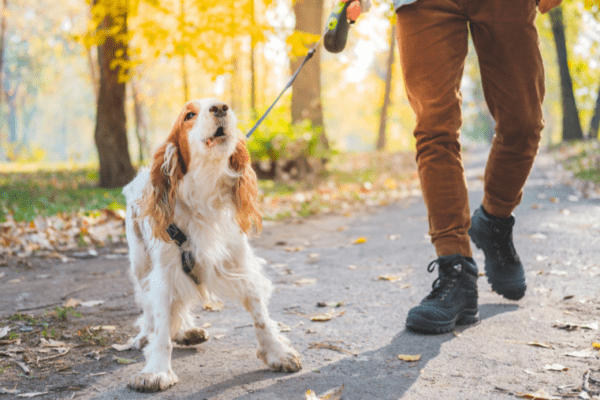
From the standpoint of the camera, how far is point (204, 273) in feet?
8.11

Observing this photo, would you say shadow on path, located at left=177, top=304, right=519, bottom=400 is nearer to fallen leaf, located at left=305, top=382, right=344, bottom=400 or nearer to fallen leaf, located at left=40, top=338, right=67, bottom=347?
fallen leaf, located at left=305, top=382, right=344, bottom=400

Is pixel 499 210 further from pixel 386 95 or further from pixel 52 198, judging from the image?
pixel 386 95

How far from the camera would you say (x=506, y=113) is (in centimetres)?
277

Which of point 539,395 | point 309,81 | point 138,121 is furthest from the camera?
point 138,121

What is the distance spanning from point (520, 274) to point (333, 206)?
5.23 meters

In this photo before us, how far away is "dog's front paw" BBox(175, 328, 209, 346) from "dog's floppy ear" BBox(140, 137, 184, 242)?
61 cm

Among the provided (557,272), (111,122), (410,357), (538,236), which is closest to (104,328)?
(410,357)

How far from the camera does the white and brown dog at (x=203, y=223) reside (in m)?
2.37

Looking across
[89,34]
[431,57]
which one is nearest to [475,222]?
[431,57]

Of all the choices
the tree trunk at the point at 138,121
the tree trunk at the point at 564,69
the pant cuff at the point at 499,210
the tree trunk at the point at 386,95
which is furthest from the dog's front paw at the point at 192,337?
the tree trunk at the point at 386,95

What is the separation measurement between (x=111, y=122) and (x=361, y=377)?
29.7 feet

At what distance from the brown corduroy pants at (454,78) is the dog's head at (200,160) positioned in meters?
0.92

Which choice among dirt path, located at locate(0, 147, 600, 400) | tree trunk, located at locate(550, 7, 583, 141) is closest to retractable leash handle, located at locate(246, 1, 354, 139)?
dirt path, located at locate(0, 147, 600, 400)

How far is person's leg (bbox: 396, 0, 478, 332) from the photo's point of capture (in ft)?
8.60
